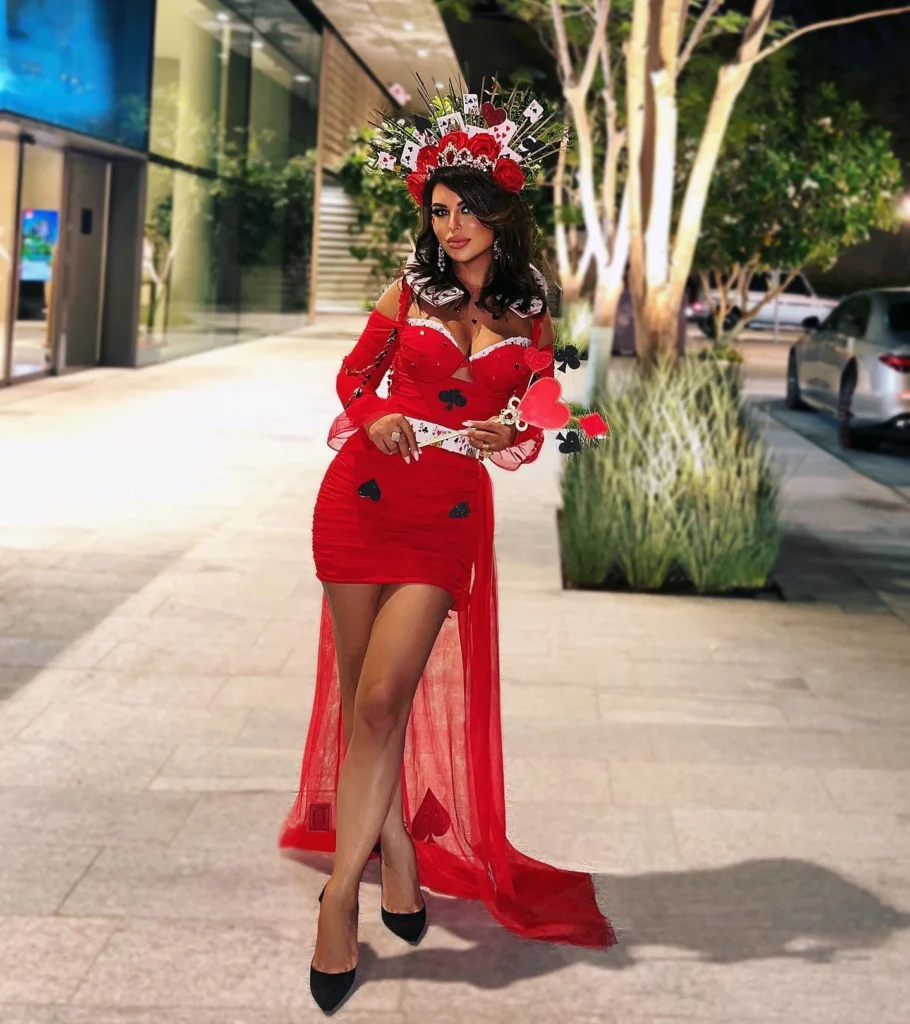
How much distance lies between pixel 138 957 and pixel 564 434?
155 centimetres

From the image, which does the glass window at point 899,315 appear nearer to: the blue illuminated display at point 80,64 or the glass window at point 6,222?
the blue illuminated display at point 80,64

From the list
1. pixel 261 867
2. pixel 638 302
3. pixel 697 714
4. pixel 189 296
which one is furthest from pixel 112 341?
pixel 261 867

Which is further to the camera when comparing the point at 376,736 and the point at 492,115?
the point at 492,115

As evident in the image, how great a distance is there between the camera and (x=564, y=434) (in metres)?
3.94

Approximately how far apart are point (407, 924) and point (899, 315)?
14.0 m

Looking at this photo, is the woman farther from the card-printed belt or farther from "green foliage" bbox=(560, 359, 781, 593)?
"green foliage" bbox=(560, 359, 781, 593)

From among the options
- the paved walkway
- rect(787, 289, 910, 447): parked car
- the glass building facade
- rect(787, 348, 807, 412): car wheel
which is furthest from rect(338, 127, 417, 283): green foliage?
the paved walkway

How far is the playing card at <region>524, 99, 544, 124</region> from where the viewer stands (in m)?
4.09

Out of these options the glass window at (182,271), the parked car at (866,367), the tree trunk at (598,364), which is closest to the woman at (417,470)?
the tree trunk at (598,364)

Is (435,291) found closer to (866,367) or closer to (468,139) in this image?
(468,139)

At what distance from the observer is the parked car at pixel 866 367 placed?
16.3 m

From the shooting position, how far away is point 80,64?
19.1 meters

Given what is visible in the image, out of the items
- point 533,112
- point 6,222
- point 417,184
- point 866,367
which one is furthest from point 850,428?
point 417,184

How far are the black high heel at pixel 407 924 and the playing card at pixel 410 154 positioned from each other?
1.80 metres
